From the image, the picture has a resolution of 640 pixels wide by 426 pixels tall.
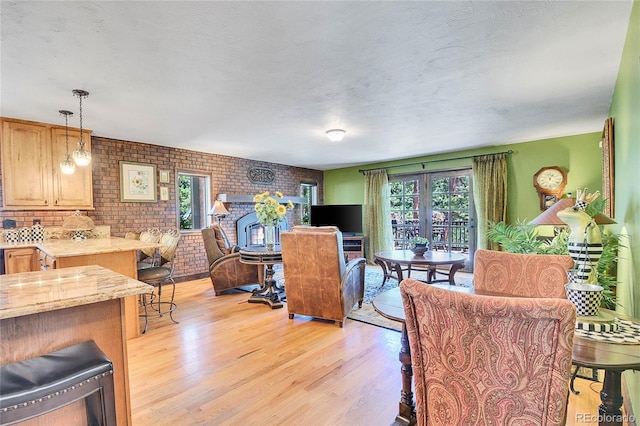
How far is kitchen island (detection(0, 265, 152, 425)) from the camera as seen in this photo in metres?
1.08

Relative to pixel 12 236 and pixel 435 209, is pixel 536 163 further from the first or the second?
pixel 12 236

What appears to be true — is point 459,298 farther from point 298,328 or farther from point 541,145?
point 541,145

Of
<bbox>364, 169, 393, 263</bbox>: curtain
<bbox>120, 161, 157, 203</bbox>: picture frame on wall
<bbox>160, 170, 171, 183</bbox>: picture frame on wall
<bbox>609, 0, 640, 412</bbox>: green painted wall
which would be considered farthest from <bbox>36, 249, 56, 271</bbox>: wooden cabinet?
<bbox>364, 169, 393, 263</bbox>: curtain

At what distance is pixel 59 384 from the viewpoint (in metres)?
0.98

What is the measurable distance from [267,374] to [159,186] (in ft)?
13.1

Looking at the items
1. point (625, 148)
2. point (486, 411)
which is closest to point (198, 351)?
point (486, 411)

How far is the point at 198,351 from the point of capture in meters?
2.67

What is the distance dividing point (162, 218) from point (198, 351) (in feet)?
10.3

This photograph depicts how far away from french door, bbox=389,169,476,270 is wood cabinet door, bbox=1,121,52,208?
232 inches

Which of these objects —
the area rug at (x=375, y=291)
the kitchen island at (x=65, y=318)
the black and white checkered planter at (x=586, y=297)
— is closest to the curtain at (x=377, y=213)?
the area rug at (x=375, y=291)

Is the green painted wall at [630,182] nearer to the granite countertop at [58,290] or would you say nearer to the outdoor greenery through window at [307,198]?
the granite countertop at [58,290]

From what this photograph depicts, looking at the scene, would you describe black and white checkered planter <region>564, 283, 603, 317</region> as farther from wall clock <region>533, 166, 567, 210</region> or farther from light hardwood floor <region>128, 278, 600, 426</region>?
wall clock <region>533, 166, 567, 210</region>

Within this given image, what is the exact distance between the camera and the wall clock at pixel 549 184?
15.6ft

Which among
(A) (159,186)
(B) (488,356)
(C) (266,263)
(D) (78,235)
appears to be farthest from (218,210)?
(B) (488,356)
